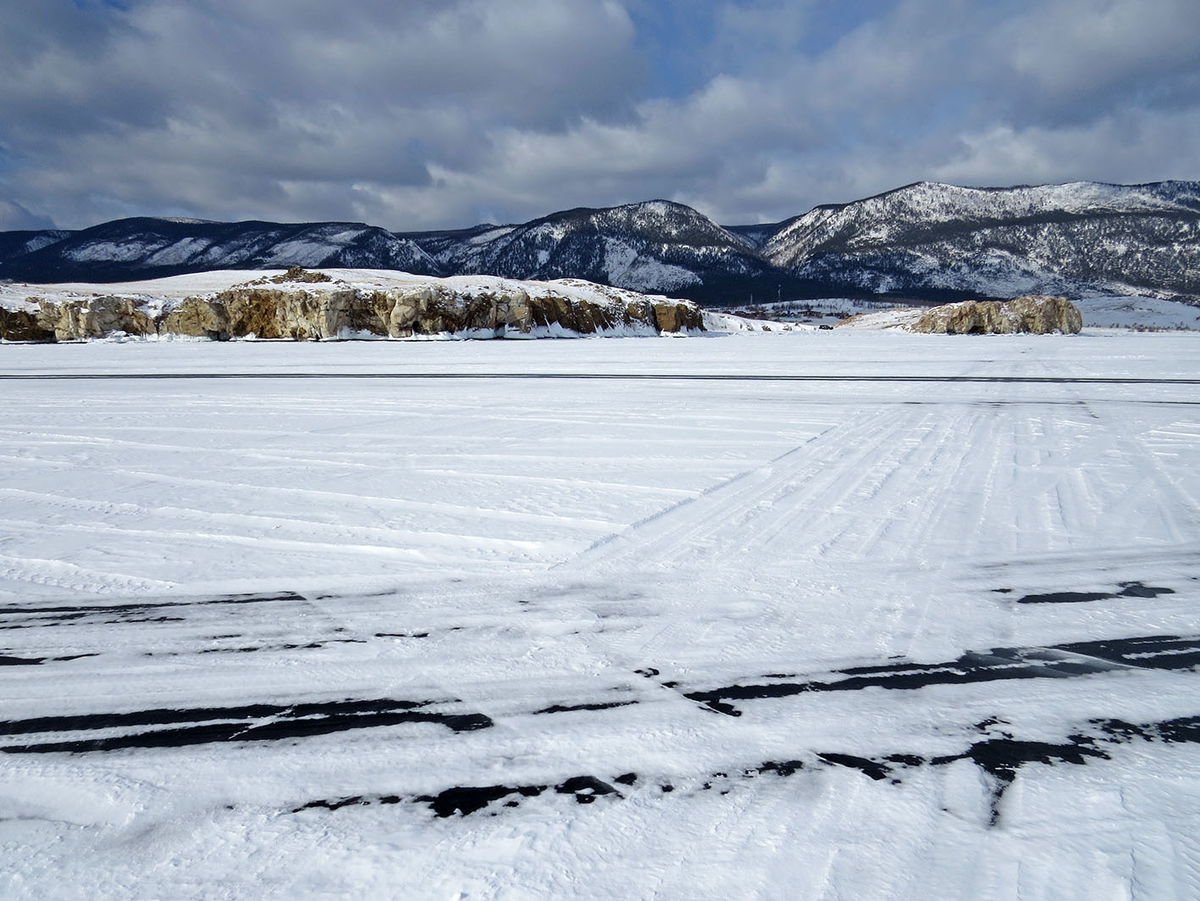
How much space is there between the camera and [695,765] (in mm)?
2020

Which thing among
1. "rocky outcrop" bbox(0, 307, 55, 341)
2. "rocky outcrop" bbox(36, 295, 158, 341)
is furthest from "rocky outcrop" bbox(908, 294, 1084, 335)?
"rocky outcrop" bbox(0, 307, 55, 341)

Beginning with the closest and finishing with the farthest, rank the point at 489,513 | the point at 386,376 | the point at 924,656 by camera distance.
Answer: the point at 924,656, the point at 489,513, the point at 386,376

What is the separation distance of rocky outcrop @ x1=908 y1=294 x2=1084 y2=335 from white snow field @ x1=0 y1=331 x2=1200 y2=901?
65353mm

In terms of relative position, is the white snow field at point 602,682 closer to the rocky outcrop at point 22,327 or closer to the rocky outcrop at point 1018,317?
the rocky outcrop at point 22,327

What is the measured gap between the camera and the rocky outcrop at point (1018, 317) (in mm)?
60219

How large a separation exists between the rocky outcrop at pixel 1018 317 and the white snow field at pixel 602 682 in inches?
2573

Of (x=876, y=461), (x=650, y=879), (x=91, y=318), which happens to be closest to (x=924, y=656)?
(x=650, y=879)

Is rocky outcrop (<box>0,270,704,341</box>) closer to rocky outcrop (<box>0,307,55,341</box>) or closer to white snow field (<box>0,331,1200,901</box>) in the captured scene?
rocky outcrop (<box>0,307,55,341</box>)

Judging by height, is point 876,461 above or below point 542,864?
above

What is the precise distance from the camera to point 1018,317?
61688 millimetres

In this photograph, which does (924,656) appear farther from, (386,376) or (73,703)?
(386,376)

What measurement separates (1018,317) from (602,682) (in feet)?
235

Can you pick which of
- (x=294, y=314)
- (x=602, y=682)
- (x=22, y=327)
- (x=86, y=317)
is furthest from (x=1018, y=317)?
(x=22, y=327)

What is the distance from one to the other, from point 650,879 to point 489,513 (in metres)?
3.27
